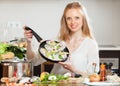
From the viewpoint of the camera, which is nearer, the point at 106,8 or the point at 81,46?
the point at 81,46

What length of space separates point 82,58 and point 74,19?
23cm

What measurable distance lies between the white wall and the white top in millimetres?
1253

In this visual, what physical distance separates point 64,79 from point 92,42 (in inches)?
21.6

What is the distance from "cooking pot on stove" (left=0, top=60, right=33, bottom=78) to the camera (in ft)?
3.77

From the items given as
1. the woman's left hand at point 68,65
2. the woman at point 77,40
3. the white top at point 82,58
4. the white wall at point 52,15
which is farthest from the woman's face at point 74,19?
the white wall at point 52,15

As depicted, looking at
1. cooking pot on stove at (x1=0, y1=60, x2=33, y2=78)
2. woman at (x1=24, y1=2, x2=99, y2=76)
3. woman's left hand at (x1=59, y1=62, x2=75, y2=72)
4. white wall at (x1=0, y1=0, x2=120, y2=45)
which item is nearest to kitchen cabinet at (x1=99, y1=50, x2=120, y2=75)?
white wall at (x1=0, y1=0, x2=120, y2=45)

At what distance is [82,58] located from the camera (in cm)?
157

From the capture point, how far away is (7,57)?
1.21 m

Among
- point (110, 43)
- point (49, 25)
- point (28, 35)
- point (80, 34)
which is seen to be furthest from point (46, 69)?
point (28, 35)

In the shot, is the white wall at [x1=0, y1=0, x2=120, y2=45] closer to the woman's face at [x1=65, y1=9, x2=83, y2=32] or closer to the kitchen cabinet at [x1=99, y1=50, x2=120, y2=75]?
the kitchen cabinet at [x1=99, y1=50, x2=120, y2=75]

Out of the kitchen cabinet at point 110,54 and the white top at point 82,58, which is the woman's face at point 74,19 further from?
the kitchen cabinet at point 110,54

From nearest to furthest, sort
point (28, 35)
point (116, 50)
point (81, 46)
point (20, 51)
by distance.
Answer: point (20, 51), point (28, 35), point (81, 46), point (116, 50)

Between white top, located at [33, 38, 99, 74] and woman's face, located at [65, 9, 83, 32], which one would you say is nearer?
white top, located at [33, 38, 99, 74]

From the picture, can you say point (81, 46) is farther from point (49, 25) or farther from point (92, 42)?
point (49, 25)
